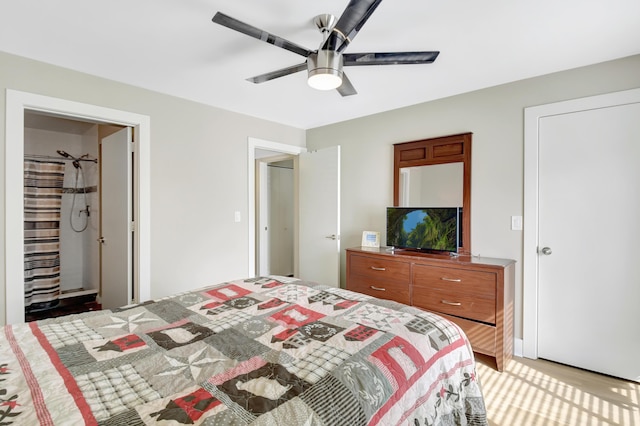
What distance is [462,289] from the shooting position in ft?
8.54

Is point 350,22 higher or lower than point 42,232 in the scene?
higher

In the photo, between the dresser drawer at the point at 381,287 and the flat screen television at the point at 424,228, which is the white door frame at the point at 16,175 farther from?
the flat screen television at the point at 424,228

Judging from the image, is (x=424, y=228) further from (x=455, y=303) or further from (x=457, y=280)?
(x=455, y=303)

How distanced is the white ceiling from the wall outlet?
119 centimetres

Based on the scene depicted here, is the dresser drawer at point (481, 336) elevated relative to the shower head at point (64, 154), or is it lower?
lower

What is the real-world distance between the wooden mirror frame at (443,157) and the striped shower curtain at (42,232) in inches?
168

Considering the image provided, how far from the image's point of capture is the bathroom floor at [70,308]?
3686 millimetres

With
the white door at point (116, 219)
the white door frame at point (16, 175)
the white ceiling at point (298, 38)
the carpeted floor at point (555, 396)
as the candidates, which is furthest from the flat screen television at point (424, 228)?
the white door frame at point (16, 175)

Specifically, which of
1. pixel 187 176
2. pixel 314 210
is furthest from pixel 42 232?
pixel 314 210

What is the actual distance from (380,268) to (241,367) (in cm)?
220

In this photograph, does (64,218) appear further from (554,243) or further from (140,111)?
(554,243)

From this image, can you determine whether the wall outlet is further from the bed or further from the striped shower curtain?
the striped shower curtain

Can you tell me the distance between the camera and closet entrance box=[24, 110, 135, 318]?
3049 mm

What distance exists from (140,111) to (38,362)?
233 centimetres
